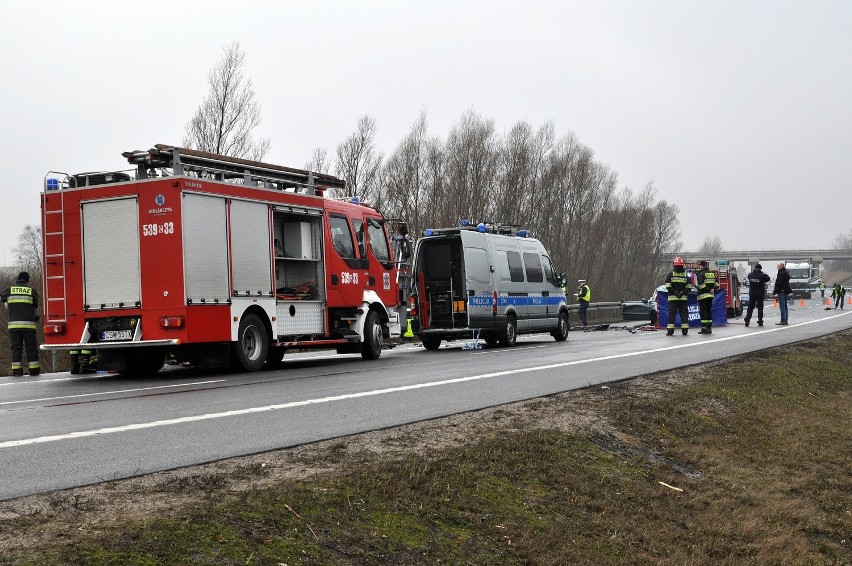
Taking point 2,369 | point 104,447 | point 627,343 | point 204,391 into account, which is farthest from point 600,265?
point 104,447

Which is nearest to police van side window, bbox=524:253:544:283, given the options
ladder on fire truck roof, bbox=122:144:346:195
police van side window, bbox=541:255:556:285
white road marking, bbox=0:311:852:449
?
police van side window, bbox=541:255:556:285

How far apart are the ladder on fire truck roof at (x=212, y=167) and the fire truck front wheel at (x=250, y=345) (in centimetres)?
218

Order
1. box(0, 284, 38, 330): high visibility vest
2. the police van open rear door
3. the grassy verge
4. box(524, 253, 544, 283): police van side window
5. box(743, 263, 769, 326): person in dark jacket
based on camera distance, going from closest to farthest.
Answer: the grassy verge → box(0, 284, 38, 330): high visibility vest → the police van open rear door → box(524, 253, 544, 283): police van side window → box(743, 263, 769, 326): person in dark jacket

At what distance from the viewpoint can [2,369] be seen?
1941 cm

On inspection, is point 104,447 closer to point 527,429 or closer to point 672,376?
point 527,429

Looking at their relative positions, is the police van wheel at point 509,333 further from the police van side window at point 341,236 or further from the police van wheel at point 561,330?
the police van side window at point 341,236

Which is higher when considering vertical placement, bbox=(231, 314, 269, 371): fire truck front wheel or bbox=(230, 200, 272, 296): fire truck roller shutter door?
bbox=(230, 200, 272, 296): fire truck roller shutter door

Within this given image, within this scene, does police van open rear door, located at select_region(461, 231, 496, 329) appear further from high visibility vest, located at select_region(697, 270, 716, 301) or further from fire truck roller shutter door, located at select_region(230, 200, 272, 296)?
high visibility vest, located at select_region(697, 270, 716, 301)

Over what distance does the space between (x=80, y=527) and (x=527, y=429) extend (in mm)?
4546

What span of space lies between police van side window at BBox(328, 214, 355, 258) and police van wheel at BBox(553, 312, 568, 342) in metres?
8.62

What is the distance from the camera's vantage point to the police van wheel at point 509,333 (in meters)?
21.6

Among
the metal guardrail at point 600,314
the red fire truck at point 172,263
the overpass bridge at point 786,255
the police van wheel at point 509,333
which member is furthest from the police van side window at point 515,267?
the overpass bridge at point 786,255

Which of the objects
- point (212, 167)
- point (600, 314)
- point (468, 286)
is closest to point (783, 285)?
point (468, 286)

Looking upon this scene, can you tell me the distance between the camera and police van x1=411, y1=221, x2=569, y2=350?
66.7 ft
